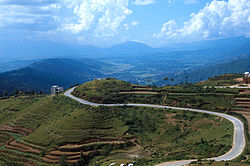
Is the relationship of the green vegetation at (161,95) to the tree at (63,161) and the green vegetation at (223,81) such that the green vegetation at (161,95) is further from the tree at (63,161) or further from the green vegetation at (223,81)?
the tree at (63,161)

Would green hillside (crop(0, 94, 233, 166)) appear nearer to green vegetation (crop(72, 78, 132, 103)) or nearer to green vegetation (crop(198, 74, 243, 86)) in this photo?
green vegetation (crop(72, 78, 132, 103))

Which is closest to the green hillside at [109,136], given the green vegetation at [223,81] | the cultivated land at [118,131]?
the cultivated land at [118,131]

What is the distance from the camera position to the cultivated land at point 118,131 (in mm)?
48938

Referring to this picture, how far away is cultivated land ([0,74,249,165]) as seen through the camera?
4894 centimetres

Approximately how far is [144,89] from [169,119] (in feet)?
90.2

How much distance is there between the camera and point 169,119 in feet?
212

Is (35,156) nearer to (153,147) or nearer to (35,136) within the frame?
(35,136)

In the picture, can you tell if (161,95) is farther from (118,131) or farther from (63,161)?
(63,161)

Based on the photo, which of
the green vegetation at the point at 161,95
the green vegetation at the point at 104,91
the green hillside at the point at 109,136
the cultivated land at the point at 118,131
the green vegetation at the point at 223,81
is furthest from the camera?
the green vegetation at the point at 223,81

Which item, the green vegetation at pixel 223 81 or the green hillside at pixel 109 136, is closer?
the green hillside at pixel 109 136

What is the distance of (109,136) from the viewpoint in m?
58.6

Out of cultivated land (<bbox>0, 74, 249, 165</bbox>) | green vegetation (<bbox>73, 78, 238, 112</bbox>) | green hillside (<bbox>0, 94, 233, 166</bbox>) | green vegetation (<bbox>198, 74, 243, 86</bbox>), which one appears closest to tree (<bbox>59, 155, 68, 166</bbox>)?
cultivated land (<bbox>0, 74, 249, 165</bbox>)

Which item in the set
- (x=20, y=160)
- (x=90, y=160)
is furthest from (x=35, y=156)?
(x=90, y=160)

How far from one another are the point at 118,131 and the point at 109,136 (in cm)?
318
